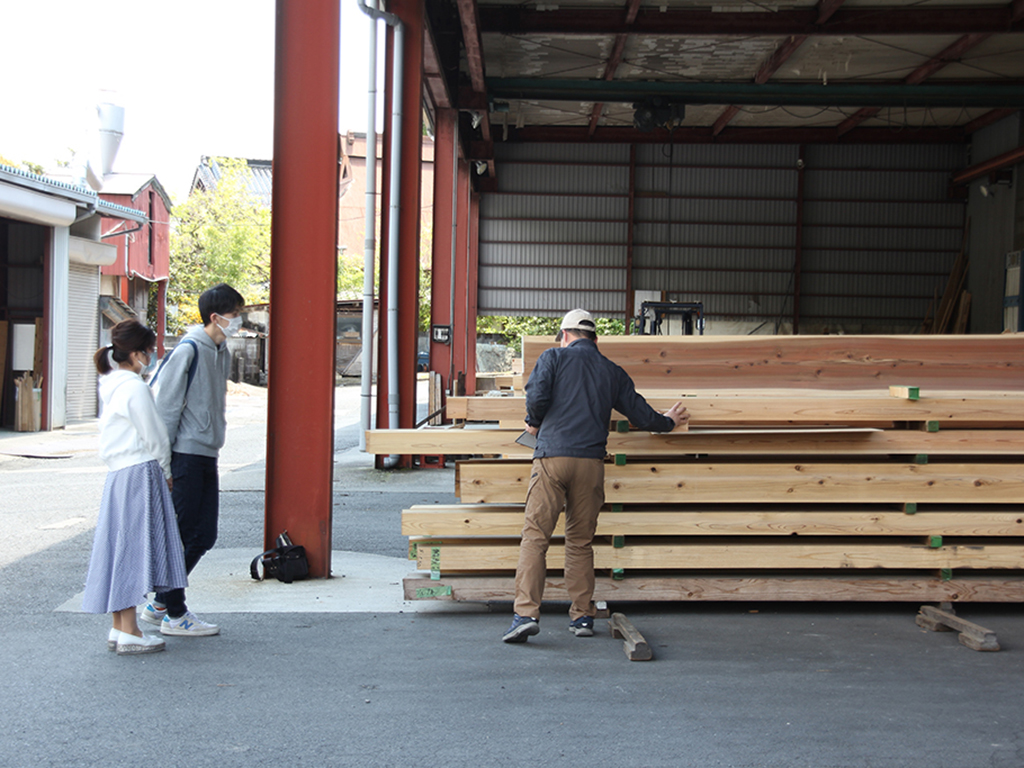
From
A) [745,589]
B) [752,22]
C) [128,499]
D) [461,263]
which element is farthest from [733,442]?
[461,263]

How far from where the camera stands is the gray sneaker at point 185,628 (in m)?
4.91

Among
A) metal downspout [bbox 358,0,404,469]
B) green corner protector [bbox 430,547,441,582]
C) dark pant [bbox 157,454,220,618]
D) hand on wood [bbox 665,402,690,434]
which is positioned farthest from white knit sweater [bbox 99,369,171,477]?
metal downspout [bbox 358,0,404,469]

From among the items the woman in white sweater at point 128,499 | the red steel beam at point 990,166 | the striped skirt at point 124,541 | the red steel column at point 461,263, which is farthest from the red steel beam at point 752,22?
the striped skirt at point 124,541

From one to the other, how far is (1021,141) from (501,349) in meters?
20.7

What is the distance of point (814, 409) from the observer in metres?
5.50

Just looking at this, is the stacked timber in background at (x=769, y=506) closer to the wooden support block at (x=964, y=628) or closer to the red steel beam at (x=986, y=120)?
the wooden support block at (x=964, y=628)

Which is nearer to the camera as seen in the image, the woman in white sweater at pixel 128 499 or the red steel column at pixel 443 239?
the woman in white sweater at pixel 128 499

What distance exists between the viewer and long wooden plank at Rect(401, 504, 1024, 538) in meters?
5.55

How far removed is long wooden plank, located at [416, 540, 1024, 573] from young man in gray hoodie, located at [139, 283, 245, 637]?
133 centimetres

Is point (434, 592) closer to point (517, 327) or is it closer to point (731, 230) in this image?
point (731, 230)

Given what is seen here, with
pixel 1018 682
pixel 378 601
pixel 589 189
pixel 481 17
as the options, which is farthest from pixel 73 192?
pixel 1018 682

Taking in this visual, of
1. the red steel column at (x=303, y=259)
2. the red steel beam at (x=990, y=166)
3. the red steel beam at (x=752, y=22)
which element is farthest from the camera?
the red steel beam at (x=990, y=166)

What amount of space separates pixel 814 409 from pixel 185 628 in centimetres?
390

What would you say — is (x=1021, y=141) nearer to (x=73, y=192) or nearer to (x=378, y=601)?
(x=378, y=601)
